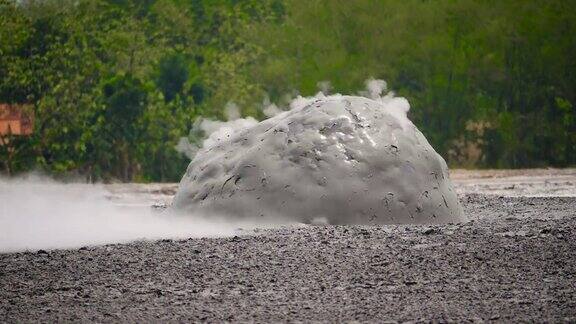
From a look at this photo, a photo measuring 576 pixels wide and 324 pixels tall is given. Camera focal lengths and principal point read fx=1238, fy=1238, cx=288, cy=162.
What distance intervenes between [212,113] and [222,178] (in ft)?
78.7

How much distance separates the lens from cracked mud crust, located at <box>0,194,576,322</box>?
870 centimetres

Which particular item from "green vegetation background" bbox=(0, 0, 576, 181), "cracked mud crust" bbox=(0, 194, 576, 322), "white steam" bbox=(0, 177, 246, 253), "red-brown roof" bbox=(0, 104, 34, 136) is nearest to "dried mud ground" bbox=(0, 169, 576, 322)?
"cracked mud crust" bbox=(0, 194, 576, 322)

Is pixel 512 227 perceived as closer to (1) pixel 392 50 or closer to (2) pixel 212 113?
(2) pixel 212 113

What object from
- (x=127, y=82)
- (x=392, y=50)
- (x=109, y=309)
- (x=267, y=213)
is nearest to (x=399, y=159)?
(x=267, y=213)

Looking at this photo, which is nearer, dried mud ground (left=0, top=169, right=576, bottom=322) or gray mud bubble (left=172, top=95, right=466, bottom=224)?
dried mud ground (left=0, top=169, right=576, bottom=322)

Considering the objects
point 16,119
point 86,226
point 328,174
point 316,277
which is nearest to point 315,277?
point 316,277

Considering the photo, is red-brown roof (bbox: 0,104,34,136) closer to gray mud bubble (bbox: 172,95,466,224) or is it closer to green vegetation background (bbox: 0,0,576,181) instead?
green vegetation background (bbox: 0,0,576,181)

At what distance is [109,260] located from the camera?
1105cm

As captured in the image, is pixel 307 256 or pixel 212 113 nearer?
pixel 307 256

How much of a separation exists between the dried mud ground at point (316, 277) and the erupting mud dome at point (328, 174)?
78cm

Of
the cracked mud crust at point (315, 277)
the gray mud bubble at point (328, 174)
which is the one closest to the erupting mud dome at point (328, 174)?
the gray mud bubble at point (328, 174)

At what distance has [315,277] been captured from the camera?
1005 centimetres

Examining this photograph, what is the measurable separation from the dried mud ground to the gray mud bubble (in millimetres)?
768

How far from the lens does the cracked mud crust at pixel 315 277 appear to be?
8.70m
